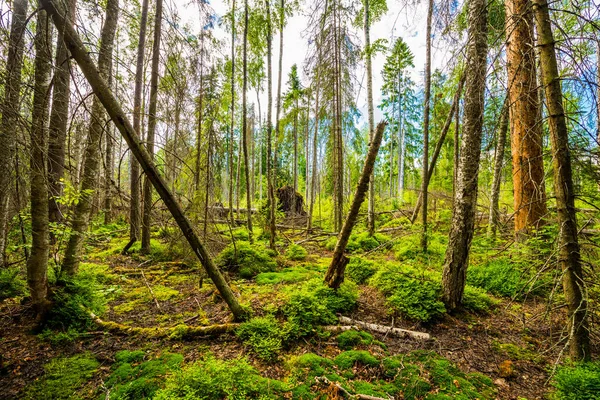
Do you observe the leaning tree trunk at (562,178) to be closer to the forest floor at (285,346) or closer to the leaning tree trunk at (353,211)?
the forest floor at (285,346)

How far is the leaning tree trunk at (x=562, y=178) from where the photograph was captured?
216cm

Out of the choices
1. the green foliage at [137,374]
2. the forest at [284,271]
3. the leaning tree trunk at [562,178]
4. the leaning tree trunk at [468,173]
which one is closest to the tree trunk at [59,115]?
the forest at [284,271]

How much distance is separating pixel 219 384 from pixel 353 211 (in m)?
2.64

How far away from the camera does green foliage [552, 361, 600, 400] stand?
2111 millimetres

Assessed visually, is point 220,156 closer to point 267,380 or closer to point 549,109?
point 267,380

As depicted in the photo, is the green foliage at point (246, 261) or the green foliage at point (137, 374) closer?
the green foliage at point (137, 374)

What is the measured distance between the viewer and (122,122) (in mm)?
2357

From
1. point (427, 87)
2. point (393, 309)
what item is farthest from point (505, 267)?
point (427, 87)

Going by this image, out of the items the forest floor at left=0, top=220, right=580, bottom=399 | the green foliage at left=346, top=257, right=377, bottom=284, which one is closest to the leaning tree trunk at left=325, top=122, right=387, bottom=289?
the forest floor at left=0, top=220, right=580, bottom=399

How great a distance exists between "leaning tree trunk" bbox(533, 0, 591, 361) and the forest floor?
1.25 ft

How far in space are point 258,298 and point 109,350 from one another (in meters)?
2.06

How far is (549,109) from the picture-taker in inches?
87.2

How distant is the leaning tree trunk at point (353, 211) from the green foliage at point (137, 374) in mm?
2405

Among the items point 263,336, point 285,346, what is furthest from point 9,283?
point 285,346
